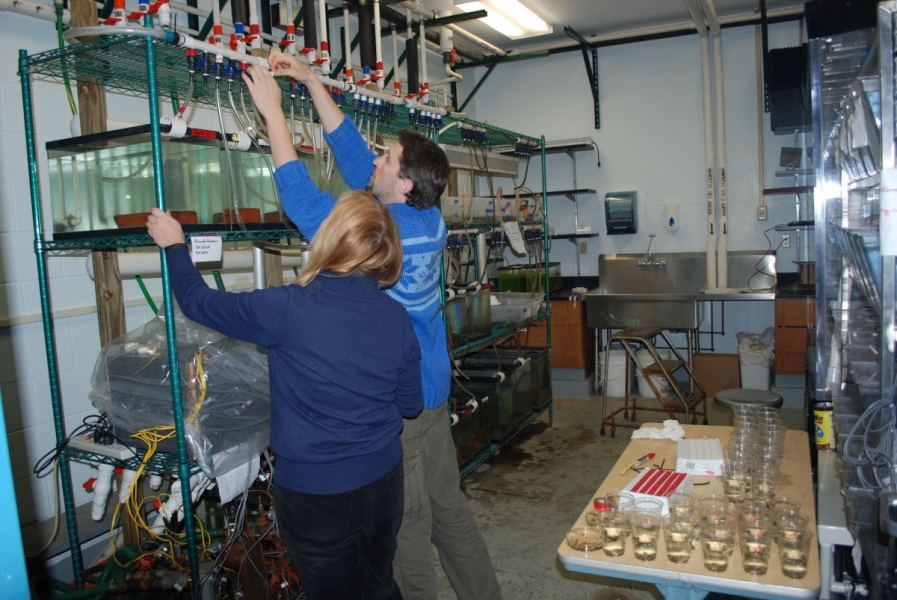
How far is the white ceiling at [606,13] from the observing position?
480 cm

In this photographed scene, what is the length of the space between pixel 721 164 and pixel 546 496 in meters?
3.34

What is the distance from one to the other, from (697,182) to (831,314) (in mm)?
3014

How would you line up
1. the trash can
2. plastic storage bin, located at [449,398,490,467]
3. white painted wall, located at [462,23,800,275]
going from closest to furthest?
1. plastic storage bin, located at [449,398,490,467]
2. the trash can
3. white painted wall, located at [462,23,800,275]

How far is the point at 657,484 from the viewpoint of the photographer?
72.4 inches

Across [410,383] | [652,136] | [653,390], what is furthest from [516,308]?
[410,383]

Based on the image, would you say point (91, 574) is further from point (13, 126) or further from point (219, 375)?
point (13, 126)

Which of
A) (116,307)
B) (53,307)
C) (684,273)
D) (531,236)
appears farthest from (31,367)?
(684,273)

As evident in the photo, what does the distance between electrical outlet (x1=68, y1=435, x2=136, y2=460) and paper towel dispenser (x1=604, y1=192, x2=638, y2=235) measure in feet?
15.2

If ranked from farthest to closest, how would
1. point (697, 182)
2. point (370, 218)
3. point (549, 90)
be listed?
point (549, 90)
point (697, 182)
point (370, 218)

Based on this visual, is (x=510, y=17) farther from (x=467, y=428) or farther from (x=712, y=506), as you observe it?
(x=712, y=506)

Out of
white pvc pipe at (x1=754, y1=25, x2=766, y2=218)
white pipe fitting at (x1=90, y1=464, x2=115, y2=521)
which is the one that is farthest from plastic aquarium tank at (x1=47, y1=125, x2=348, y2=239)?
white pvc pipe at (x1=754, y1=25, x2=766, y2=218)

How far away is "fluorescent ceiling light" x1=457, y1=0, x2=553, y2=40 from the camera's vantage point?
416cm

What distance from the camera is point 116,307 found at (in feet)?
8.45

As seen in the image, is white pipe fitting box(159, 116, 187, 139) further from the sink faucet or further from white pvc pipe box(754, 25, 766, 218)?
white pvc pipe box(754, 25, 766, 218)
